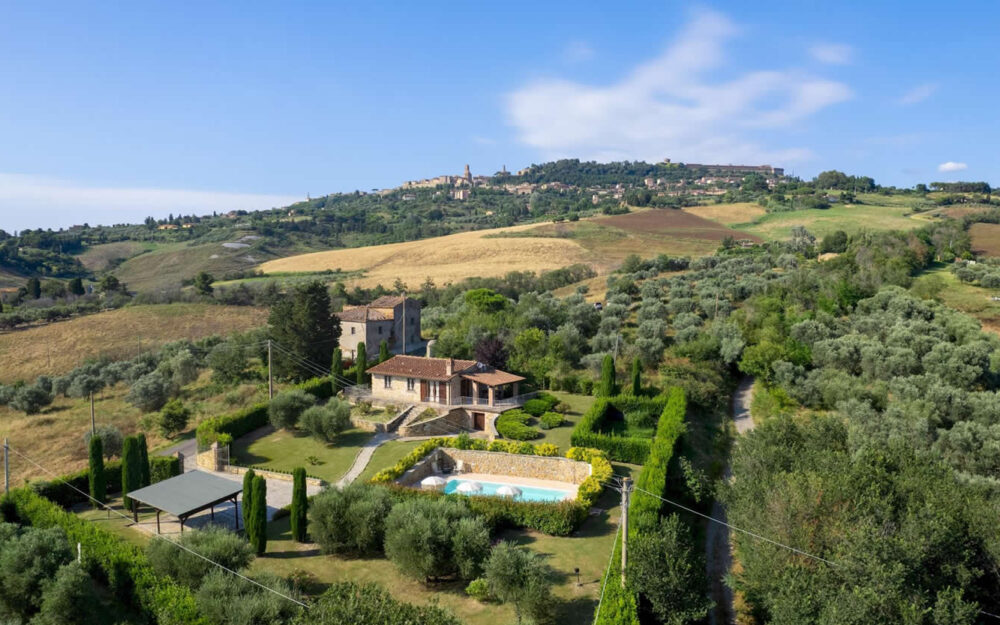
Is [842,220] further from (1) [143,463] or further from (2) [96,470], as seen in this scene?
(2) [96,470]

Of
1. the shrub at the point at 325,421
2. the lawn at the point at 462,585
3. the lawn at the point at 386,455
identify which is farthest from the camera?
the shrub at the point at 325,421

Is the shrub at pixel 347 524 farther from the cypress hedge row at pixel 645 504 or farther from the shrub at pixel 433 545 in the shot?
the cypress hedge row at pixel 645 504

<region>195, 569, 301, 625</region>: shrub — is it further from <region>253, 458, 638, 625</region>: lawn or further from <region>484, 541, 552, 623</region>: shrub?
<region>484, 541, 552, 623</region>: shrub

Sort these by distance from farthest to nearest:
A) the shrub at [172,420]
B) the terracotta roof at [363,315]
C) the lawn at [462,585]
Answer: the terracotta roof at [363,315] < the shrub at [172,420] < the lawn at [462,585]

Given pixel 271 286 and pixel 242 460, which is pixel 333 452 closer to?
pixel 242 460

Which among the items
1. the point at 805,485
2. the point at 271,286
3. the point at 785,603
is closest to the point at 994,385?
the point at 805,485

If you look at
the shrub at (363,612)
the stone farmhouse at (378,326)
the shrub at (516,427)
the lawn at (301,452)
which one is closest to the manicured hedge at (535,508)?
the lawn at (301,452)
